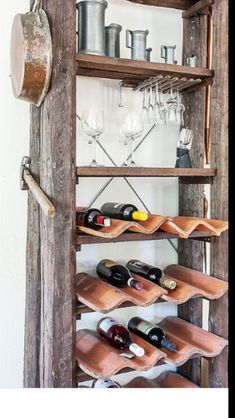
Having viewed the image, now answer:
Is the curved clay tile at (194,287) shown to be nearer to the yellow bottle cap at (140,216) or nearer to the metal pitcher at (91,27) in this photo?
the yellow bottle cap at (140,216)

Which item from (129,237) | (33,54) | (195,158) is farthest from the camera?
(195,158)

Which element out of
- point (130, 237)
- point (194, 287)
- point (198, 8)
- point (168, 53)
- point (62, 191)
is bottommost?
point (194, 287)

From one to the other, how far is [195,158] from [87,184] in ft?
1.56

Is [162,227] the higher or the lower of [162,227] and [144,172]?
the lower

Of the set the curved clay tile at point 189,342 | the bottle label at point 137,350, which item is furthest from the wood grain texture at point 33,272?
the curved clay tile at point 189,342

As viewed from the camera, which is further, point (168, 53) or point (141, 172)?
point (168, 53)

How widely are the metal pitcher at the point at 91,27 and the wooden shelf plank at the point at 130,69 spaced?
0.06m

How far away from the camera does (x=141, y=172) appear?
55.6 inches

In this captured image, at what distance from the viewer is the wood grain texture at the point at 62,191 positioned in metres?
1.29

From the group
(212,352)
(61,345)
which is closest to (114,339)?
(61,345)

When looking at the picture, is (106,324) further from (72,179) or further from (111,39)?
(111,39)

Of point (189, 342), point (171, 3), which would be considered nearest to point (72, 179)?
point (189, 342)

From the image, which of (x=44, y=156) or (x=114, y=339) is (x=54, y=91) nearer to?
(x=44, y=156)
